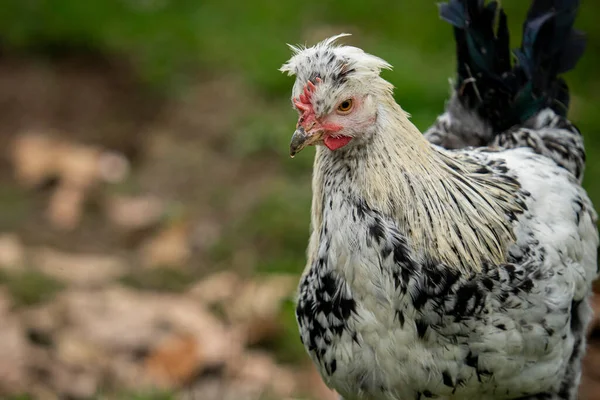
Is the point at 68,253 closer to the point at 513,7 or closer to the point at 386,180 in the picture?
the point at 386,180

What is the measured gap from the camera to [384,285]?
2.73m

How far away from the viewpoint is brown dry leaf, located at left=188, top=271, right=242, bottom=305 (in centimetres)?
488

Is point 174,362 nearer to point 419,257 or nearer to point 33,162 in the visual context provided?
point 419,257

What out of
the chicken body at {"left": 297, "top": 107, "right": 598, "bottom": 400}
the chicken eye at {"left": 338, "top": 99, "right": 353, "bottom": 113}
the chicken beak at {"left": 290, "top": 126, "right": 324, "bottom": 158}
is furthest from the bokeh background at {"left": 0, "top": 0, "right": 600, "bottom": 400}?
the chicken eye at {"left": 338, "top": 99, "right": 353, "bottom": 113}

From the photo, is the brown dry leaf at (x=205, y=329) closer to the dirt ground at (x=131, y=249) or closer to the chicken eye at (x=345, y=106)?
the dirt ground at (x=131, y=249)

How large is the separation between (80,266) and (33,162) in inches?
49.8

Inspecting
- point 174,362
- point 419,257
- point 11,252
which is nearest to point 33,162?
point 11,252

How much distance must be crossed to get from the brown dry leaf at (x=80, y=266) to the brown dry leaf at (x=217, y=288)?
0.47 meters

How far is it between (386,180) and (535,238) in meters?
0.62

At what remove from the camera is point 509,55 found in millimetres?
3598

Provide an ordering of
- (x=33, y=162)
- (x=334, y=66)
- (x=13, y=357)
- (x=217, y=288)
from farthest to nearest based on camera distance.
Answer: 1. (x=33, y=162)
2. (x=217, y=288)
3. (x=13, y=357)
4. (x=334, y=66)

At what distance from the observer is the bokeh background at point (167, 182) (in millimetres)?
4379

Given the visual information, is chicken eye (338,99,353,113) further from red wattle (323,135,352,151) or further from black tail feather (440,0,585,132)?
black tail feather (440,0,585,132)

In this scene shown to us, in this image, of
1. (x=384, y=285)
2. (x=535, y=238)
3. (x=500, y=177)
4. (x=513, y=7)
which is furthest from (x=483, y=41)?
(x=513, y=7)
